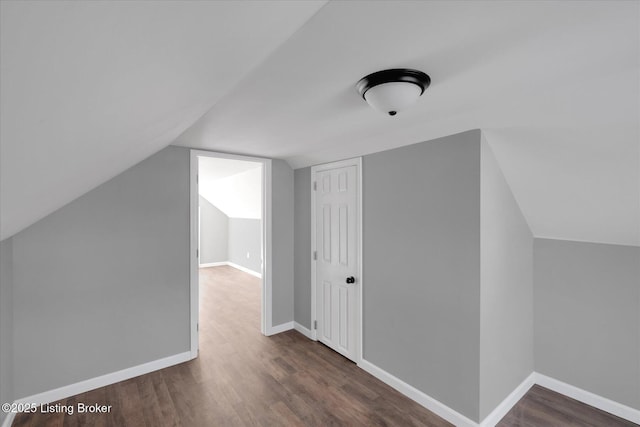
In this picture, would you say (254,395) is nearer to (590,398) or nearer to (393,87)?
(393,87)

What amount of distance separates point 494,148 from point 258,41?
6.08 feet

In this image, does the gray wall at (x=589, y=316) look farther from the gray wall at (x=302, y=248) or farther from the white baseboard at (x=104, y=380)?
the white baseboard at (x=104, y=380)

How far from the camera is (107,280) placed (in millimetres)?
2527

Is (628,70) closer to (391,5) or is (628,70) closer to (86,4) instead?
(391,5)

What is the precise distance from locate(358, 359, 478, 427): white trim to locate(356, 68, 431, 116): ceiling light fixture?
7.00 feet

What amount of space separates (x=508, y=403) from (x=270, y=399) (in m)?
1.86

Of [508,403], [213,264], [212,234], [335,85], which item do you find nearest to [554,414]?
[508,403]

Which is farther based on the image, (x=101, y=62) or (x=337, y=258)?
(x=337, y=258)

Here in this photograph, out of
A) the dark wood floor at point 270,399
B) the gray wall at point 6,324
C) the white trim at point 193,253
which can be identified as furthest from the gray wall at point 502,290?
the gray wall at point 6,324

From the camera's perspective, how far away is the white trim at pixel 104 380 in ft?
7.38

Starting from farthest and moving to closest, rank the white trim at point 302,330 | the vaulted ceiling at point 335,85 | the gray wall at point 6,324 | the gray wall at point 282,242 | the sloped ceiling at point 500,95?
the gray wall at point 282,242, the white trim at point 302,330, the gray wall at point 6,324, the sloped ceiling at point 500,95, the vaulted ceiling at point 335,85

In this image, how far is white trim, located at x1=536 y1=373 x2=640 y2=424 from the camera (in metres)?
2.12

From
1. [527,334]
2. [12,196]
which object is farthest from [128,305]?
[527,334]

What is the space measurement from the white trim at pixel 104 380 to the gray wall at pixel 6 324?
0.59ft
